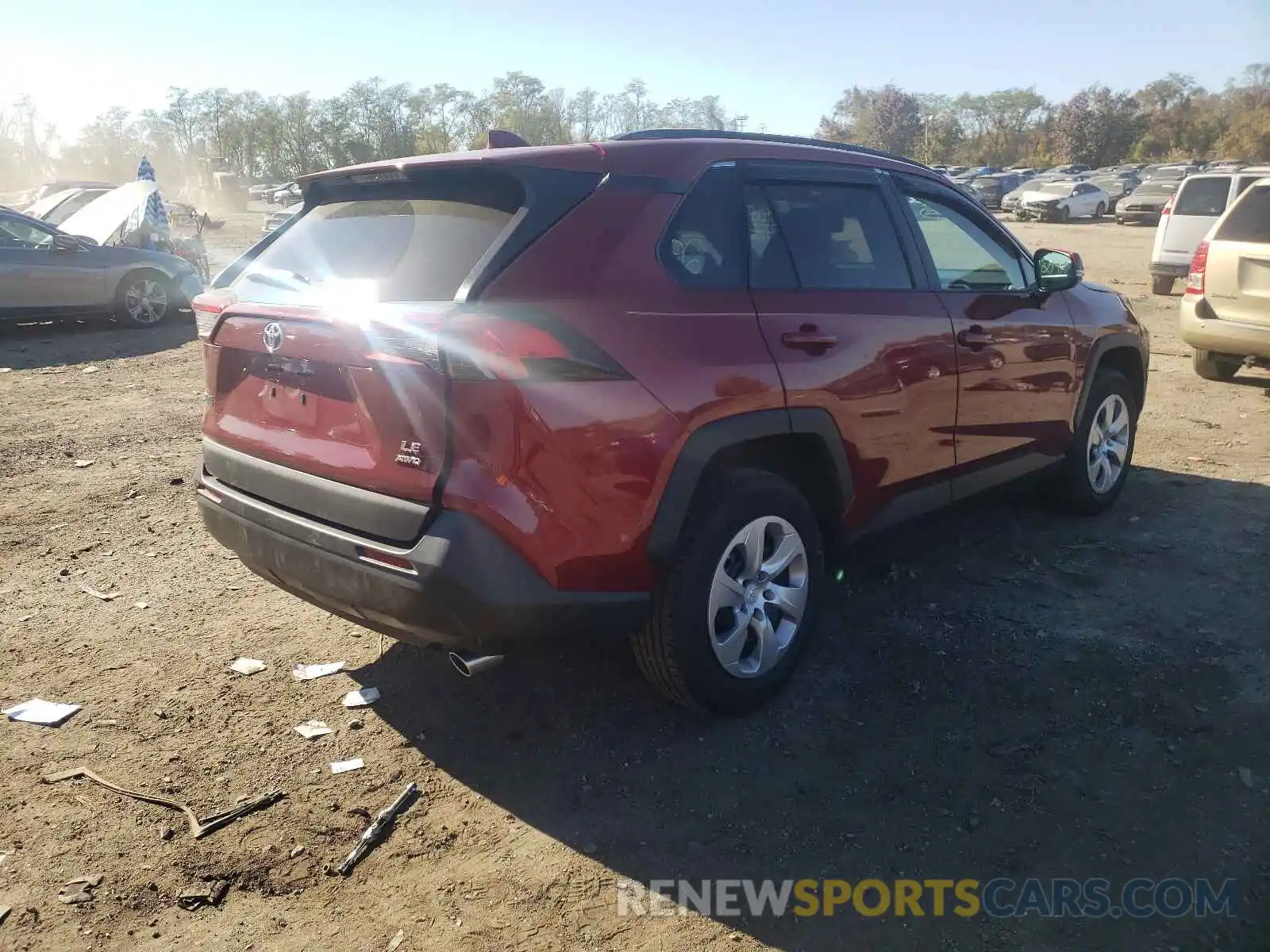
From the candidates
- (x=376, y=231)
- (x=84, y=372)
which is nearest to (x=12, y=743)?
(x=376, y=231)

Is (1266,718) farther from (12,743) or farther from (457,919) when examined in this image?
(12,743)

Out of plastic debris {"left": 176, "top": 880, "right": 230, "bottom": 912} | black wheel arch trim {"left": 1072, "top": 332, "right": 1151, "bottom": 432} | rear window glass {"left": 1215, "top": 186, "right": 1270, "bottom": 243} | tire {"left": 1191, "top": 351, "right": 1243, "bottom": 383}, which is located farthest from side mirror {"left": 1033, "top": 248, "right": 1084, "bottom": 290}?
tire {"left": 1191, "top": 351, "right": 1243, "bottom": 383}

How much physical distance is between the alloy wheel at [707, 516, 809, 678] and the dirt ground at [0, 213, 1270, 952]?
26 cm

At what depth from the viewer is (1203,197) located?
13969mm

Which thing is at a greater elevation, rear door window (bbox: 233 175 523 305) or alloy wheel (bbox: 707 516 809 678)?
rear door window (bbox: 233 175 523 305)

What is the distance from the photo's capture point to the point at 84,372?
9477 mm

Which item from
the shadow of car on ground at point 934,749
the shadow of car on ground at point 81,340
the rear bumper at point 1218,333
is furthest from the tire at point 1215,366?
the shadow of car on ground at point 81,340

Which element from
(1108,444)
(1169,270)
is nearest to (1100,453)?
(1108,444)

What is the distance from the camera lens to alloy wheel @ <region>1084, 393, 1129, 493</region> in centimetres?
509

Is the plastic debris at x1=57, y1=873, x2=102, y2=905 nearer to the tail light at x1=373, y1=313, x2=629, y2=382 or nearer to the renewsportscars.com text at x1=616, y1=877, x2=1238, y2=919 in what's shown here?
the renewsportscars.com text at x1=616, y1=877, x2=1238, y2=919

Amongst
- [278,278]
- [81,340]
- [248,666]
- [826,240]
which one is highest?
[826,240]

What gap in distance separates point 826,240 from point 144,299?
11174mm

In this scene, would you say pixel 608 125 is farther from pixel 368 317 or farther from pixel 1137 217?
pixel 368 317

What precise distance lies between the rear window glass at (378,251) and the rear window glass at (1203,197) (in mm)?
14053
